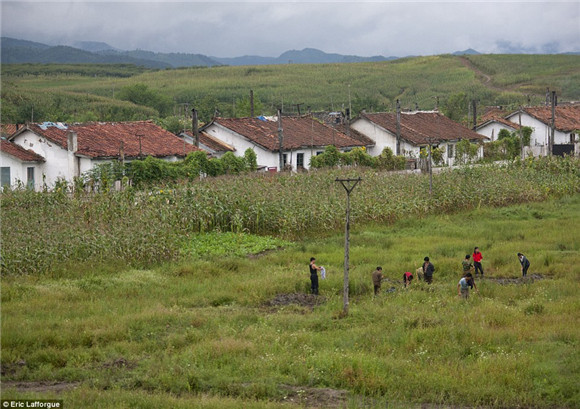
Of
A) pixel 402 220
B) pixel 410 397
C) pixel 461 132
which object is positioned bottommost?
pixel 410 397

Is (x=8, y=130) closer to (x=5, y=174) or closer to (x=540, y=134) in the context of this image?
(x=5, y=174)

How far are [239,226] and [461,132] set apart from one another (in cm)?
3368

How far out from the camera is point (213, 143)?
153 feet

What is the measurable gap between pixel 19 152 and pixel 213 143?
40.5ft

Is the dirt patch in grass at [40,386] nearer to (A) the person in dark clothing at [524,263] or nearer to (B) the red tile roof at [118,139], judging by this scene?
(A) the person in dark clothing at [524,263]

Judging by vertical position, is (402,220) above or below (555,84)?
below

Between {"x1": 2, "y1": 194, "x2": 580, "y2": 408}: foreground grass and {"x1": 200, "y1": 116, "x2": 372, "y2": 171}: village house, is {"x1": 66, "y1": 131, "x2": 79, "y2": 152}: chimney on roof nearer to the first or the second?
{"x1": 200, "y1": 116, "x2": 372, "y2": 171}: village house

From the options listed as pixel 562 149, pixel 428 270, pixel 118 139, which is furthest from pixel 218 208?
pixel 562 149

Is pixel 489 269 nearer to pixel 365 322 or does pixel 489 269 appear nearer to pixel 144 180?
pixel 365 322

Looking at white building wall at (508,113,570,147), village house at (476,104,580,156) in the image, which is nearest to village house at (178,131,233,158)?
village house at (476,104,580,156)

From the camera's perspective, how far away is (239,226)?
92.4 feet

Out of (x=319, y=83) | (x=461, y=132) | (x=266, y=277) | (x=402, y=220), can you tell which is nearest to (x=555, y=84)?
(x=319, y=83)

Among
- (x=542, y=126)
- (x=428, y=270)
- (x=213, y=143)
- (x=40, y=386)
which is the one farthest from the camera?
(x=542, y=126)

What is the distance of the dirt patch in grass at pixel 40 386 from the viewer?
13.4 metres
